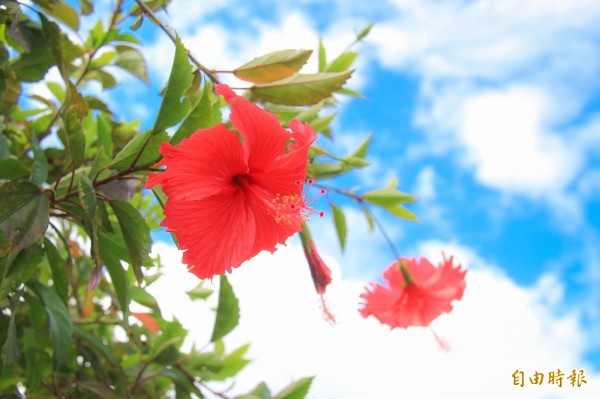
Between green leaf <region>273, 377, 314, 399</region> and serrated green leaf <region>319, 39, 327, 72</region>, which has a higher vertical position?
serrated green leaf <region>319, 39, 327, 72</region>

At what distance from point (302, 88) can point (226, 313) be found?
0.57 metres

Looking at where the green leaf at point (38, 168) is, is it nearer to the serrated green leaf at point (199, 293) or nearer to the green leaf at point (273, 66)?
the green leaf at point (273, 66)

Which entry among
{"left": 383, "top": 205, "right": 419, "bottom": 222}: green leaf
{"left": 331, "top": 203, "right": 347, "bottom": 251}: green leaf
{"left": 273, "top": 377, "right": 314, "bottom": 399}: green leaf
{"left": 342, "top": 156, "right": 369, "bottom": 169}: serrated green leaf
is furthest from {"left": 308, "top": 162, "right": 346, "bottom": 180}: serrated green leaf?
{"left": 273, "top": 377, "right": 314, "bottom": 399}: green leaf

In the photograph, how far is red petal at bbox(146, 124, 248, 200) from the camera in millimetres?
687

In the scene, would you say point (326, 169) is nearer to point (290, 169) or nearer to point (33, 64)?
point (290, 169)

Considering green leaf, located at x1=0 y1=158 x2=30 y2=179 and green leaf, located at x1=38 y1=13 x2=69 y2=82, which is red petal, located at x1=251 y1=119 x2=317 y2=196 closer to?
green leaf, located at x1=0 y1=158 x2=30 y2=179

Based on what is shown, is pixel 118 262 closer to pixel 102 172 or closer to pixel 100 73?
pixel 102 172

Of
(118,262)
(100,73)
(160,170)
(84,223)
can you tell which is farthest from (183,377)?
(100,73)

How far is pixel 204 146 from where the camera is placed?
0.70 m

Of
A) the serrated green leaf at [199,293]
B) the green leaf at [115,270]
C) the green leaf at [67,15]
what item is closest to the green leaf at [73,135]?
the green leaf at [115,270]

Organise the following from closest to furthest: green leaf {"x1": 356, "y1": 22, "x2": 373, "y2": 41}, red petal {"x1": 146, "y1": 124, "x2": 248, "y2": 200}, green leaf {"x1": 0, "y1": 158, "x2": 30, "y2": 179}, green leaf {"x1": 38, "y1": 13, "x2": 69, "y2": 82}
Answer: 1. red petal {"x1": 146, "y1": 124, "x2": 248, "y2": 200}
2. green leaf {"x1": 0, "y1": 158, "x2": 30, "y2": 179}
3. green leaf {"x1": 38, "y1": 13, "x2": 69, "y2": 82}
4. green leaf {"x1": 356, "y1": 22, "x2": 373, "y2": 41}

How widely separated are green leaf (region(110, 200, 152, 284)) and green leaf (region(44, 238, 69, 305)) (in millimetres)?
222

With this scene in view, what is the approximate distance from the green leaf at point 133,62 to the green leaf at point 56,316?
655 mm

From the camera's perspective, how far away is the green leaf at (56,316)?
39.4 inches
